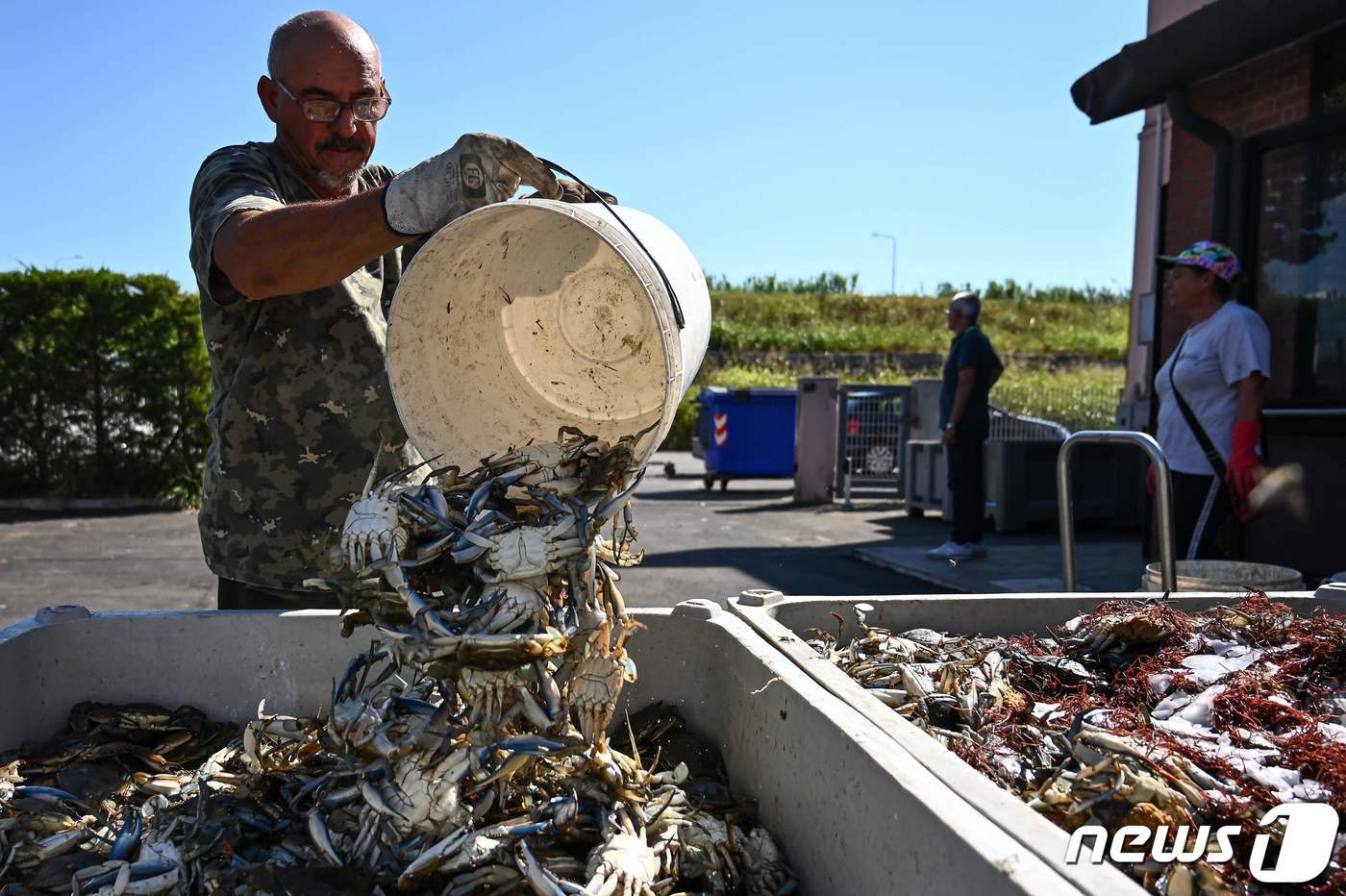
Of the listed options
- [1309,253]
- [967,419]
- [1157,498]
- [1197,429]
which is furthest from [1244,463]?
[967,419]

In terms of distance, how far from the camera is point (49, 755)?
2312mm

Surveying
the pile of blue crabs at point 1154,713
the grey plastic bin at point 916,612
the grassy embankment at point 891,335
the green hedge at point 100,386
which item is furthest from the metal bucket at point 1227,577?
the grassy embankment at point 891,335

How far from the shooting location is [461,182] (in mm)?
2221

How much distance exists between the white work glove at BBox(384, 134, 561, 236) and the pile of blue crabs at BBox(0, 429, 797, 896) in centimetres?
55

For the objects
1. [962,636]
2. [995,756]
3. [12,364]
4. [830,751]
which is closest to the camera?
[830,751]

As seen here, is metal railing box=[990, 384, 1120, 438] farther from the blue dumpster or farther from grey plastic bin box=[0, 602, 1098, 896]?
grey plastic bin box=[0, 602, 1098, 896]

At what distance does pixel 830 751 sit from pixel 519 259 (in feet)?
4.73

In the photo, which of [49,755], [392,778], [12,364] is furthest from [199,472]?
[392,778]

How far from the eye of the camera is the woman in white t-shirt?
14.8ft

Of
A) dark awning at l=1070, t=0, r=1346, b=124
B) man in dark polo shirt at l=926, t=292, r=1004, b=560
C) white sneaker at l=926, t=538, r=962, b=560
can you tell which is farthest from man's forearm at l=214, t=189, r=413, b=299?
white sneaker at l=926, t=538, r=962, b=560

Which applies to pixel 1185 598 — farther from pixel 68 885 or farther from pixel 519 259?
pixel 68 885
